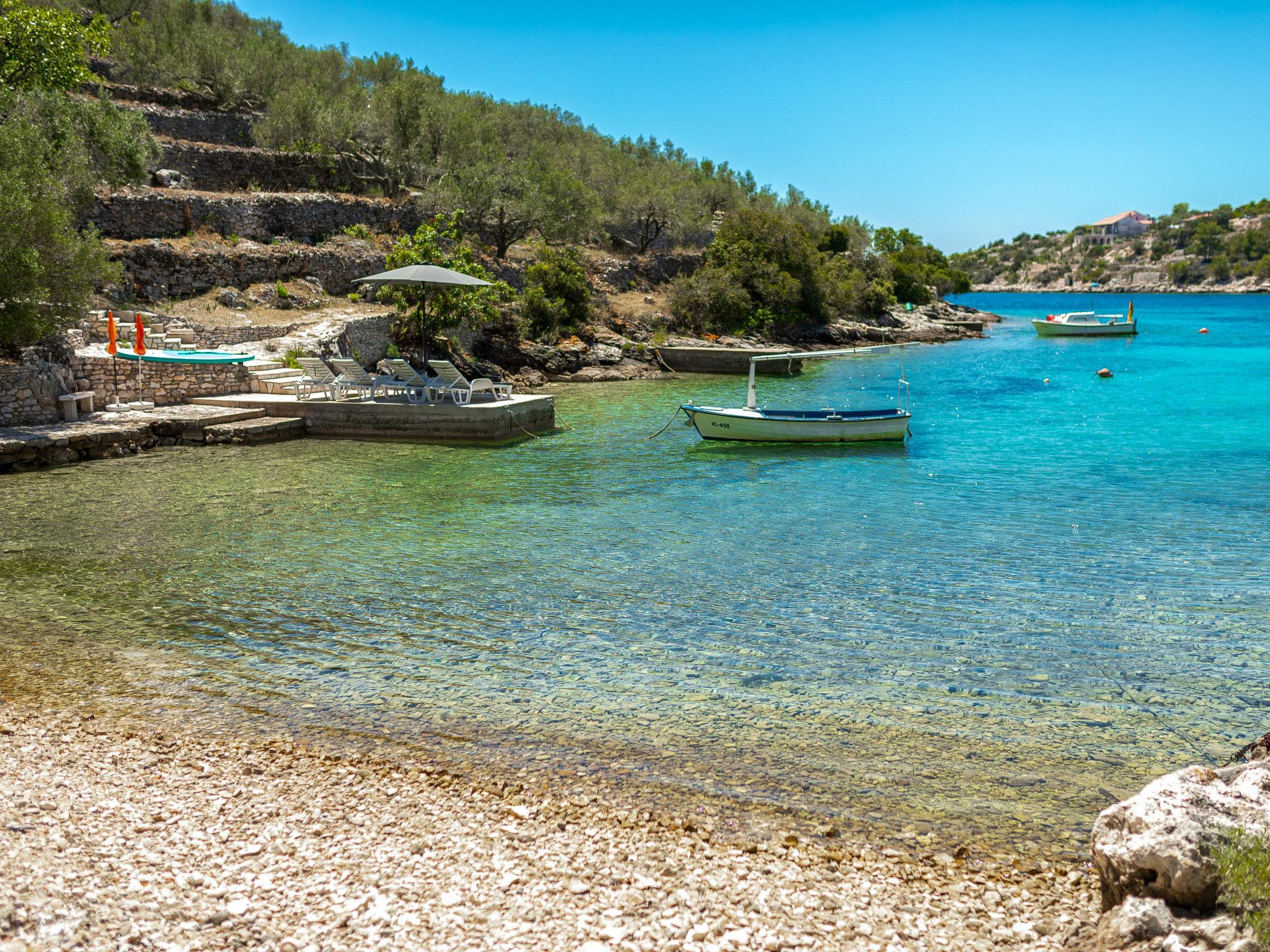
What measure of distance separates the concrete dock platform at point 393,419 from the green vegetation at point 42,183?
4.39m

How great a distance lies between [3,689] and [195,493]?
924 centimetres

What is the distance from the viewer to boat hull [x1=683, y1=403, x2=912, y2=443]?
24000mm

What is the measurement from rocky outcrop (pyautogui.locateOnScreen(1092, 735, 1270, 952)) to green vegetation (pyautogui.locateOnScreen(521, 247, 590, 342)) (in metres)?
35.4

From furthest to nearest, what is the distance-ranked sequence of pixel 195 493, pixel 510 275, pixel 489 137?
1. pixel 489 137
2. pixel 510 275
3. pixel 195 493

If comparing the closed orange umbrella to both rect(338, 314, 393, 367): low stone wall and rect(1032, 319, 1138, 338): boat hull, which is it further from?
rect(1032, 319, 1138, 338): boat hull

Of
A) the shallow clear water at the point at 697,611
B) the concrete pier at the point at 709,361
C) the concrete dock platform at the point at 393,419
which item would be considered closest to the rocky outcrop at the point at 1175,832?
the shallow clear water at the point at 697,611

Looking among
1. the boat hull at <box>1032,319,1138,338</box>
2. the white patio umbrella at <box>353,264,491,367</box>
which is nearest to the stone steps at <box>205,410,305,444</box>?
the white patio umbrella at <box>353,264,491,367</box>

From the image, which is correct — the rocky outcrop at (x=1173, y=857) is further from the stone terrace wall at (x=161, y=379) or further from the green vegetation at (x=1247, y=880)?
the stone terrace wall at (x=161, y=379)

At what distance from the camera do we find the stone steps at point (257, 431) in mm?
21562

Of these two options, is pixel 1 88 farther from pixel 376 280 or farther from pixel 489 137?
pixel 489 137

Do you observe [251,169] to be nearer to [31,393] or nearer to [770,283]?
[31,393]

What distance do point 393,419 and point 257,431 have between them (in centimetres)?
330

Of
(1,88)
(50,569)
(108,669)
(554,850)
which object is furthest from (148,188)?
(554,850)

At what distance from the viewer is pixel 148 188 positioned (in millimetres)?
35094
